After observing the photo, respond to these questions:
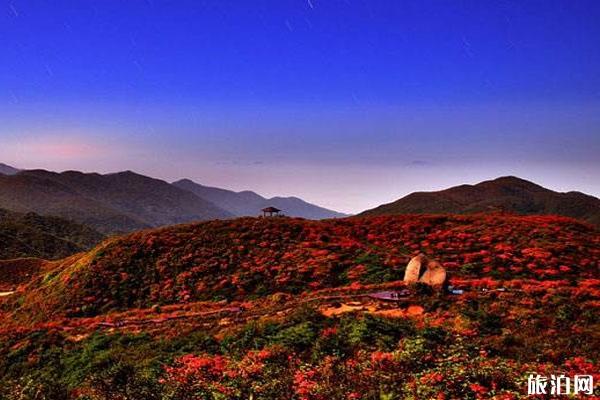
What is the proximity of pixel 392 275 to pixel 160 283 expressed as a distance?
755 inches

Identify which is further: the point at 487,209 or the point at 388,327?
the point at 487,209

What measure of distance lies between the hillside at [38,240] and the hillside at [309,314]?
8436 cm

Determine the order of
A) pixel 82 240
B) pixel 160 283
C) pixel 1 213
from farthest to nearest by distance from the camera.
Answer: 1. pixel 1 213
2. pixel 82 240
3. pixel 160 283

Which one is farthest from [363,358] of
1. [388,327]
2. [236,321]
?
[236,321]

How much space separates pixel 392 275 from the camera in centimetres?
2878

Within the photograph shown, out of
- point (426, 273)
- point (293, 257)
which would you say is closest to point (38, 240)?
point (293, 257)

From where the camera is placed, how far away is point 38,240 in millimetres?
131625

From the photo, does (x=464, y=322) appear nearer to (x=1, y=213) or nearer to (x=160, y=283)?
(x=160, y=283)

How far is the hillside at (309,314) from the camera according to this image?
13.1 metres

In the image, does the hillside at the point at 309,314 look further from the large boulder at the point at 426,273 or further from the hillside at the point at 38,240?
the hillside at the point at 38,240

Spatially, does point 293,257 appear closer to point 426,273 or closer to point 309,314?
point 426,273

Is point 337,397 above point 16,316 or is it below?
above

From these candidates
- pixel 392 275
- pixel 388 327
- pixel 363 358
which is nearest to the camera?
pixel 363 358

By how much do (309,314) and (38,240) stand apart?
137 meters
